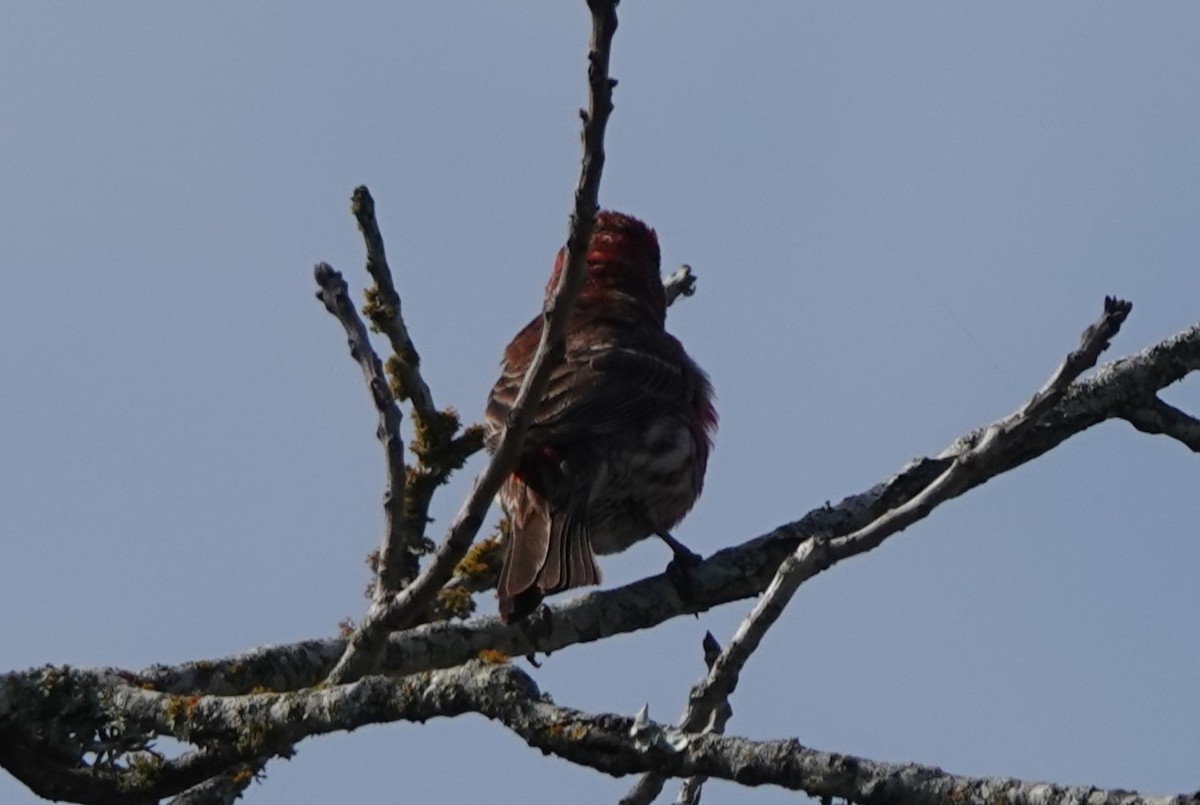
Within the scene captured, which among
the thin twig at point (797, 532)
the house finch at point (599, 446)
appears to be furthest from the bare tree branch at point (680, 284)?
the thin twig at point (797, 532)

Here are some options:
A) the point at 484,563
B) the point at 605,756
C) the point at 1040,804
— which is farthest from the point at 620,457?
the point at 1040,804

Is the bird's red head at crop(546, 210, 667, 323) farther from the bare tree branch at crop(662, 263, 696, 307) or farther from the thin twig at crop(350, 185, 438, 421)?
the thin twig at crop(350, 185, 438, 421)

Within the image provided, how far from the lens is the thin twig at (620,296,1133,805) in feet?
14.5

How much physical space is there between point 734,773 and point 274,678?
2.29m

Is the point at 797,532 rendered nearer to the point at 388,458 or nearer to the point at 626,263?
the point at 388,458

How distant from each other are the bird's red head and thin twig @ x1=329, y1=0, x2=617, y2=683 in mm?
4501

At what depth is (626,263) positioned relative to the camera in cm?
945

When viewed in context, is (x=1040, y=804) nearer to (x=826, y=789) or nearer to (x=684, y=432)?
(x=826, y=789)

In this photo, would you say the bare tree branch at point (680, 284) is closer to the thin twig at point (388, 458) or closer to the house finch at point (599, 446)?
the house finch at point (599, 446)

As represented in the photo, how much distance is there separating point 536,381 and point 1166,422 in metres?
3.00

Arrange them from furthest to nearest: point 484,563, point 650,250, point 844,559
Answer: point 650,250, point 484,563, point 844,559

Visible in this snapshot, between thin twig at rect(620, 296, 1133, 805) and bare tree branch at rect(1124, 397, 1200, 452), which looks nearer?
thin twig at rect(620, 296, 1133, 805)

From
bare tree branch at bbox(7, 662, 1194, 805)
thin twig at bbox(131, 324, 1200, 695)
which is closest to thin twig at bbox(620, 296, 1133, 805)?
bare tree branch at bbox(7, 662, 1194, 805)

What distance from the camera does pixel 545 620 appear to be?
6250mm
